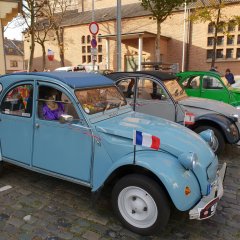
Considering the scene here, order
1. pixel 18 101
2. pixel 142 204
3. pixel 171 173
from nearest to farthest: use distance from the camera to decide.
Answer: pixel 171 173
pixel 142 204
pixel 18 101

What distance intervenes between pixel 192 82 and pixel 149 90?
2.56 metres

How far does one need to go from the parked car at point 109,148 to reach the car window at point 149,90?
Answer: 1835 millimetres

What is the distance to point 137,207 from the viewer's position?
10.9 feet

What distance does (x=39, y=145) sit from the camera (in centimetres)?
405

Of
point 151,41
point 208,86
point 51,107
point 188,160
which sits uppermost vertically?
point 151,41

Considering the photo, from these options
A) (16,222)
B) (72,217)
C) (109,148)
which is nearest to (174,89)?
(109,148)

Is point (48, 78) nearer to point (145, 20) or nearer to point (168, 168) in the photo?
point (168, 168)

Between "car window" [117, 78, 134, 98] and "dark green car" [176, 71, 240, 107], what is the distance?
91.2 inches

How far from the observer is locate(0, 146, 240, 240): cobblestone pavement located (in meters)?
3.35

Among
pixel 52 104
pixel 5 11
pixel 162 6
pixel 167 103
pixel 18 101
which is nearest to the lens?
pixel 52 104

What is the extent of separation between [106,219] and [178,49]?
74.8ft

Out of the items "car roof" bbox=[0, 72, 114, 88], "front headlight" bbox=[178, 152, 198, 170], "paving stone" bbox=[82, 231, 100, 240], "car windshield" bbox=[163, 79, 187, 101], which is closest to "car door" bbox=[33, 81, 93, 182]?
"car roof" bbox=[0, 72, 114, 88]

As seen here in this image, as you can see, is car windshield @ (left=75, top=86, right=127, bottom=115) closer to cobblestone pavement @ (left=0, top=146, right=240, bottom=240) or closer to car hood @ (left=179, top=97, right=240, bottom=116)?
cobblestone pavement @ (left=0, top=146, right=240, bottom=240)

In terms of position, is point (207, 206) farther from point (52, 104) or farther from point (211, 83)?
point (211, 83)
